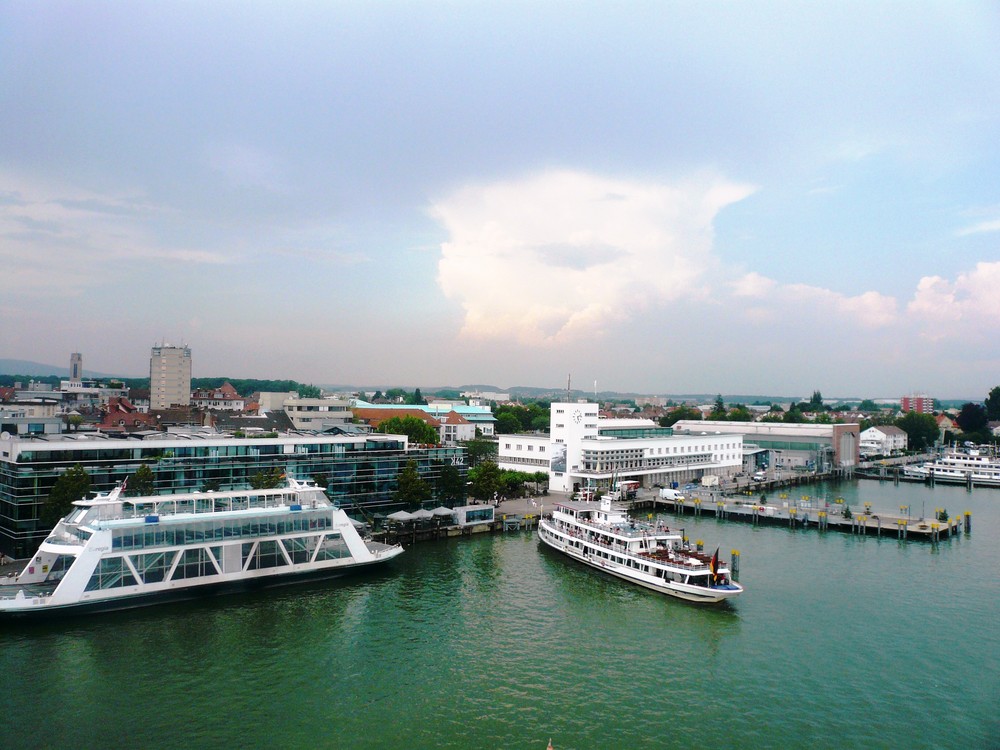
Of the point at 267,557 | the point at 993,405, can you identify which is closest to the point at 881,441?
the point at 993,405

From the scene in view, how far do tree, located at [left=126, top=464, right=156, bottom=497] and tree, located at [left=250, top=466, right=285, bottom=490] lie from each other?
14.7ft

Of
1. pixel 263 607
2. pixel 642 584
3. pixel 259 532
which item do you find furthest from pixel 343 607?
pixel 642 584

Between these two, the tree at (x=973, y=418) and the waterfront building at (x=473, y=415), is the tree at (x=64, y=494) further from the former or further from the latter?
the tree at (x=973, y=418)

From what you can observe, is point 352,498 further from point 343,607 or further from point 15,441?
point 15,441

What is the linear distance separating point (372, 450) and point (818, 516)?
1039 inches

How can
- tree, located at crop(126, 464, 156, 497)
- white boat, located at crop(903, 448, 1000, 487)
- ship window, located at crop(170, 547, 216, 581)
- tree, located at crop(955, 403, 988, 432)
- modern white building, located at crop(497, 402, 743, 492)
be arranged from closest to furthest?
ship window, located at crop(170, 547, 216, 581), tree, located at crop(126, 464, 156, 497), modern white building, located at crop(497, 402, 743, 492), white boat, located at crop(903, 448, 1000, 487), tree, located at crop(955, 403, 988, 432)

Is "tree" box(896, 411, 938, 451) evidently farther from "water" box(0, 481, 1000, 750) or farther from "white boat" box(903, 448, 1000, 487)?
"water" box(0, 481, 1000, 750)

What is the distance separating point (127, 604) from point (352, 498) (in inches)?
534

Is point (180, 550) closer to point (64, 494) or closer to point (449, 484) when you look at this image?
A: point (64, 494)

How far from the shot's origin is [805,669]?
19.2 m

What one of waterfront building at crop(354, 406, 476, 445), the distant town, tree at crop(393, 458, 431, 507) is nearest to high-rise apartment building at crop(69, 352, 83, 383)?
the distant town

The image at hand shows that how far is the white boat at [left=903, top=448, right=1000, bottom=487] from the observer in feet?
205

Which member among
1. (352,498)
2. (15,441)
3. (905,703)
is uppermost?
(15,441)

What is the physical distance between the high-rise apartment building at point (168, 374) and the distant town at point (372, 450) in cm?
16
